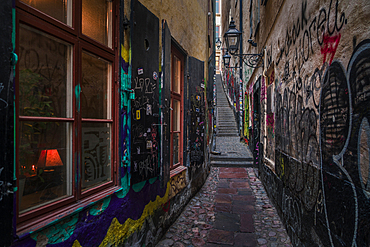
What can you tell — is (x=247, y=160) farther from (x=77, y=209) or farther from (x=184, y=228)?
(x=77, y=209)

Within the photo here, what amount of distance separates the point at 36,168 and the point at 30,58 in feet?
2.32

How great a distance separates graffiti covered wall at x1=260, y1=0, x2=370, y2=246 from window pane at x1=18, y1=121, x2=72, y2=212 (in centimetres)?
204

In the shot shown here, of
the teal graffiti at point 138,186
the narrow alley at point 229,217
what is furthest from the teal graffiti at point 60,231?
the narrow alley at point 229,217

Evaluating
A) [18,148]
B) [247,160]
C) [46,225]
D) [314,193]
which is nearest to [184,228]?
[314,193]

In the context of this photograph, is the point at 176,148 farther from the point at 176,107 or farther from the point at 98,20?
the point at 98,20

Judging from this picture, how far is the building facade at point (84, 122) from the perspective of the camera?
4.47 ft

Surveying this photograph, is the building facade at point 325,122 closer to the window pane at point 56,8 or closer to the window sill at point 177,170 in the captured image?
the window sill at point 177,170

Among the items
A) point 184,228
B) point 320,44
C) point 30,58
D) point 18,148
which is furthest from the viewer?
point 184,228

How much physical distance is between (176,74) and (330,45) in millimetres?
2783

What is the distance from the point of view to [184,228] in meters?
3.74

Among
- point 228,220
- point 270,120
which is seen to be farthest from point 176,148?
point 270,120

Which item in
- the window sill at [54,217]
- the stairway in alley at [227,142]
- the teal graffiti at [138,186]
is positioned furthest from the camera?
the stairway in alley at [227,142]

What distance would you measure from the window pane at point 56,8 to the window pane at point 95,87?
0.29 metres

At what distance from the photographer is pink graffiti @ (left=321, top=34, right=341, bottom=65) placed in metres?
1.91
